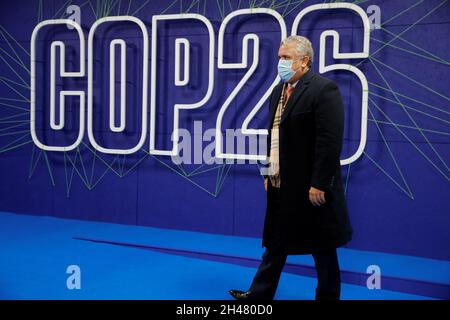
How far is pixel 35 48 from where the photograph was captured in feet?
16.0

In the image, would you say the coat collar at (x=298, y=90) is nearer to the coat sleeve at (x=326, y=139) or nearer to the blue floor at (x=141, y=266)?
the coat sleeve at (x=326, y=139)

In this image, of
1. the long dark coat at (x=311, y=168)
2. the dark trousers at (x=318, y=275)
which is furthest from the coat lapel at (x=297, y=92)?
the dark trousers at (x=318, y=275)

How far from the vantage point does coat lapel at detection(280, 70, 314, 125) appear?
2561 millimetres

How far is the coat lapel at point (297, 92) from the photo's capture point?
2561 mm

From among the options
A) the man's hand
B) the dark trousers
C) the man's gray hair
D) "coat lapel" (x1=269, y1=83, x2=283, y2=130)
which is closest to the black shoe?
the dark trousers

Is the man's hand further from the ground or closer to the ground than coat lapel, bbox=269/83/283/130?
closer to the ground

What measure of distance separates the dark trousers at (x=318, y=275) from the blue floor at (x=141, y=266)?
33 cm

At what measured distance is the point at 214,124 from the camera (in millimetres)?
4332

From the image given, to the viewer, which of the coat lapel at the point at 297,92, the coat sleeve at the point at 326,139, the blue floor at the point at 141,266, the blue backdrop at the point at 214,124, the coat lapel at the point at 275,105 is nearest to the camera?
the coat sleeve at the point at 326,139

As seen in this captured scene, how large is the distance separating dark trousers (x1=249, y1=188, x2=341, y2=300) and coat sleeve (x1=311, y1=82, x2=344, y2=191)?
379 millimetres

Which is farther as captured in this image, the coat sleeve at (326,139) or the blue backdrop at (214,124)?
the blue backdrop at (214,124)

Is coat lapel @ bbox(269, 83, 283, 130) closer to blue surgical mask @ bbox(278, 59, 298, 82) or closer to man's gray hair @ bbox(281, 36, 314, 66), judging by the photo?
blue surgical mask @ bbox(278, 59, 298, 82)

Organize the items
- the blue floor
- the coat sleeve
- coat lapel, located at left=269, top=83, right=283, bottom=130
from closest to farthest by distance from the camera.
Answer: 1. the coat sleeve
2. coat lapel, located at left=269, top=83, right=283, bottom=130
3. the blue floor

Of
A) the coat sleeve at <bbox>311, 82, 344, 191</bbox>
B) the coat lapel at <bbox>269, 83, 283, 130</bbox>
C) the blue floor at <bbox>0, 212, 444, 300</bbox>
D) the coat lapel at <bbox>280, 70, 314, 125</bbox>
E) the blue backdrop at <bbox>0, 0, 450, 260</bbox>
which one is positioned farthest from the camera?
the blue backdrop at <bbox>0, 0, 450, 260</bbox>
